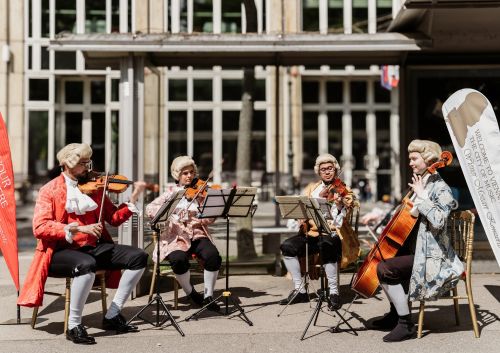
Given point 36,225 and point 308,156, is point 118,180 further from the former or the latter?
point 308,156

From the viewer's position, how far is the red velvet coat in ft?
18.4

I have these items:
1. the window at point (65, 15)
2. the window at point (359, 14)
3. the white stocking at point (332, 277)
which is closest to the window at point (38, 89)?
the window at point (65, 15)

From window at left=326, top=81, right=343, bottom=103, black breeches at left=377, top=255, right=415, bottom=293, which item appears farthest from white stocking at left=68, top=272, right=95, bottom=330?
window at left=326, top=81, right=343, bottom=103

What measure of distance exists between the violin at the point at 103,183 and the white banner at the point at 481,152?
281 centimetres

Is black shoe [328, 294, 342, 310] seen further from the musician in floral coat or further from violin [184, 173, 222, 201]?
violin [184, 173, 222, 201]

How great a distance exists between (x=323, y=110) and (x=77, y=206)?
65.8 feet

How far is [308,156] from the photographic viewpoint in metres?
24.8

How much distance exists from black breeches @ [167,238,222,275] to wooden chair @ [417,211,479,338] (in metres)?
2.05

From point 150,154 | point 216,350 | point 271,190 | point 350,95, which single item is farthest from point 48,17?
point 216,350

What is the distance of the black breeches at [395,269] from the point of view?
5.59 meters

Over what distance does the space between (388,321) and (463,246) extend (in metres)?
0.95

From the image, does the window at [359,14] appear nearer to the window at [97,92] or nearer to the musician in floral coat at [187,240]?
the window at [97,92]

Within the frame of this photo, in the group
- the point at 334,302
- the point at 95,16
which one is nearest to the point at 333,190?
the point at 334,302

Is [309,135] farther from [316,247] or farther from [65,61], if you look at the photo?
[316,247]
